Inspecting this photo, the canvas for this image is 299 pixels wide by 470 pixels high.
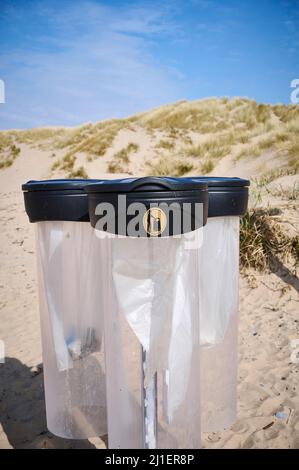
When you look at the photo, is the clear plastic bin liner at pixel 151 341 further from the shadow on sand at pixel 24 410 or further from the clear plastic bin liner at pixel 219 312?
the shadow on sand at pixel 24 410

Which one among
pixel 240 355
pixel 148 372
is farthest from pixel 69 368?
pixel 240 355

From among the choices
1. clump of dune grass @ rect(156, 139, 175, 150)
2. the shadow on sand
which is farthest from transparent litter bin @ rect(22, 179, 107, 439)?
clump of dune grass @ rect(156, 139, 175, 150)

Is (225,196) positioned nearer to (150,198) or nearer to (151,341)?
(150,198)

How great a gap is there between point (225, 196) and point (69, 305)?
32.9 inches

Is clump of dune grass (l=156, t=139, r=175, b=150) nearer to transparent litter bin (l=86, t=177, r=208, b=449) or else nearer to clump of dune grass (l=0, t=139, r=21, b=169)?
clump of dune grass (l=0, t=139, r=21, b=169)

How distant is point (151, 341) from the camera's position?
1.47 metres

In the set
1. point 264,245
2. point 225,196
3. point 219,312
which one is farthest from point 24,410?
point 264,245

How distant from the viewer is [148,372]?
1.49 meters

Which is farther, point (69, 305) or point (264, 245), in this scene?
point (264, 245)

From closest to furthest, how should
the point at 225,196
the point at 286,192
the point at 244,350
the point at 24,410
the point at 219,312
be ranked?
the point at 225,196 → the point at 219,312 → the point at 24,410 → the point at 244,350 → the point at 286,192

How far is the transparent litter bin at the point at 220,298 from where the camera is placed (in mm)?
1814

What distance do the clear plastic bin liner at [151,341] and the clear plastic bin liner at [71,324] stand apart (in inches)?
13.3

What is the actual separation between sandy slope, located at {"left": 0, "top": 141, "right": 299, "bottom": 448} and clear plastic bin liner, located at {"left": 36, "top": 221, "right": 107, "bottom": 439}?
0.31 meters

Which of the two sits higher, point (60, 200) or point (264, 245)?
point (60, 200)
